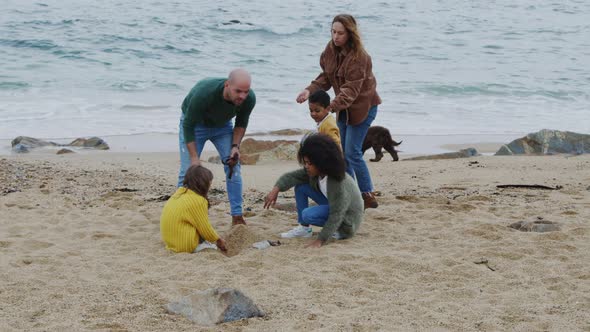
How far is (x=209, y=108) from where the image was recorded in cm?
572

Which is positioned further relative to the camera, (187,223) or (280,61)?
(280,61)

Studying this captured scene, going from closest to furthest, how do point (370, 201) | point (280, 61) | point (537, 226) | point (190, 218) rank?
point (190, 218) → point (537, 226) → point (370, 201) → point (280, 61)

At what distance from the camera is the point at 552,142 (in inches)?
422

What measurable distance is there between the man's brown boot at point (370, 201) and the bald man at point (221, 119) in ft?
3.92

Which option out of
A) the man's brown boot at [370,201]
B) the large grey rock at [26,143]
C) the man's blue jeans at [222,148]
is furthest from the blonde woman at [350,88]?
the large grey rock at [26,143]

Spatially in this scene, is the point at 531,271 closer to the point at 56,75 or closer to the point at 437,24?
the point at 56,75

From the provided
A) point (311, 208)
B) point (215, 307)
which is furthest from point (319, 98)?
point (215, 307)

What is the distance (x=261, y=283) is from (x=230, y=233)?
1.04m

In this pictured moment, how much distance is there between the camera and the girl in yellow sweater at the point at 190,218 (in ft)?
17.7

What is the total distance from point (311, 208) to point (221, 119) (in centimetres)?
94

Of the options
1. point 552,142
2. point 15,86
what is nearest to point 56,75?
point 15,86

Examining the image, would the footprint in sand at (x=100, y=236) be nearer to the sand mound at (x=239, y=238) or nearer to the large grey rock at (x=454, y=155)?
the sand mound at (x=239, y=238)

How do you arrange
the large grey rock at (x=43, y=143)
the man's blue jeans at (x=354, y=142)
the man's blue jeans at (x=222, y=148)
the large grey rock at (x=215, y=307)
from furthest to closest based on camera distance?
the large grey rock at (x=43, y=143)
the man's blue jeans at (x=354, y=142)
the man's blue jeans at (x=222, y=148)
the large grey rock at (x=215, y=307)

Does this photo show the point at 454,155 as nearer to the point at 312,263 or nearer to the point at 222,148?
the point at 222,148
